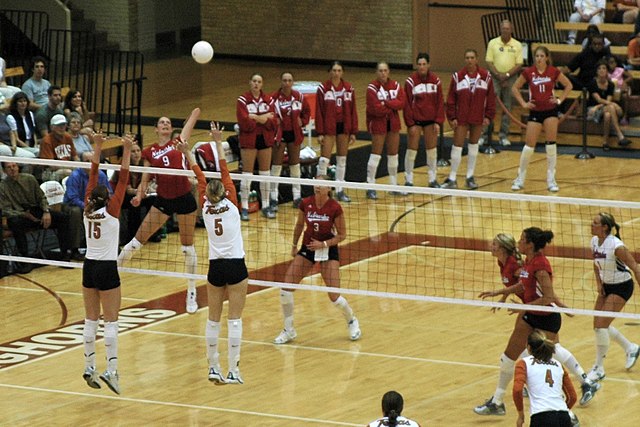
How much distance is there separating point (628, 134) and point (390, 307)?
10.4 m

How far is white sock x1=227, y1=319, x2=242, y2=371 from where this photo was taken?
42.5 ft

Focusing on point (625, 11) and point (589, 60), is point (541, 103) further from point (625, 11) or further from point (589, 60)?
point (625, 11)

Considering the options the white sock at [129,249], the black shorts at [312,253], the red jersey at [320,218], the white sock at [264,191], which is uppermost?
the white sock at [264,191]

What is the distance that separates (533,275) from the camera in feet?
42.4

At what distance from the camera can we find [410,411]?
1316 cm

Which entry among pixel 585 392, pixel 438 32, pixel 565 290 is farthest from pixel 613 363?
pixel 438 32

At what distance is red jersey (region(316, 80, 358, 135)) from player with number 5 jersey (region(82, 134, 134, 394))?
902 centimetres

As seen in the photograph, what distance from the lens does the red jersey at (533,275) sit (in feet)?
42.2

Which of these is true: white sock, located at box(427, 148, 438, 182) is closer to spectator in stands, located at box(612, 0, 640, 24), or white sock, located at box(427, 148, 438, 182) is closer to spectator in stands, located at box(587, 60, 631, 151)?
spectator in stands, located at box(587, 60, 631, 151)

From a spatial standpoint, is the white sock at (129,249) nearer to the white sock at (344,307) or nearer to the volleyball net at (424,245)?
the volleyball net at (424,245)

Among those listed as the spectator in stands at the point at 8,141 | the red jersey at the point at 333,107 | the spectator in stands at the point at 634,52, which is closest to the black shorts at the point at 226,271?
the spectator in stands at the point at 8,141

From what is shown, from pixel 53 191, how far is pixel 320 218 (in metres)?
5.64

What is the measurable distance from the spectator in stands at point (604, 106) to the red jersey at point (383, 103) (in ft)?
15.2

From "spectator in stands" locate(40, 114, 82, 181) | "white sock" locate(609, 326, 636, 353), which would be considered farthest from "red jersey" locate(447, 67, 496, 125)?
"white sock" locate(609, 326, 636, 353)
